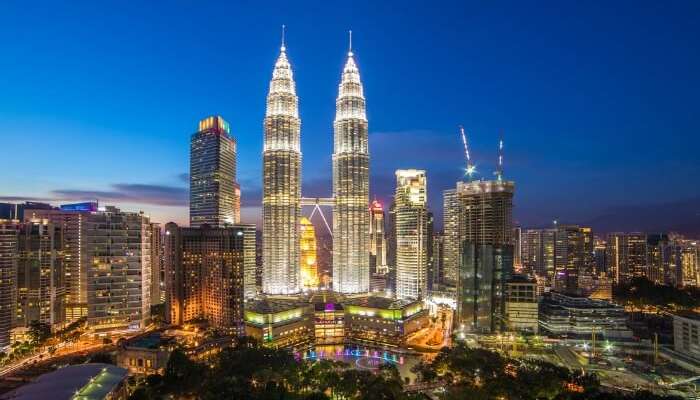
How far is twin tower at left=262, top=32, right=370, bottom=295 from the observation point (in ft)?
233

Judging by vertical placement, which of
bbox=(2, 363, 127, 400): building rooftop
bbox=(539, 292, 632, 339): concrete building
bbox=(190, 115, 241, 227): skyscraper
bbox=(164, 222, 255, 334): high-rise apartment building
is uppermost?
bbox=(190, 115, 241, 227): skyscraper

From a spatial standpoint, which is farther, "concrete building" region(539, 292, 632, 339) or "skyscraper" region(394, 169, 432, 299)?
"skyscraper" region(394, 169, 432, 299)

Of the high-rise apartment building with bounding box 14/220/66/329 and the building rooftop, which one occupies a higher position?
the high-rise apartment building with bounding box 14/220/66/329

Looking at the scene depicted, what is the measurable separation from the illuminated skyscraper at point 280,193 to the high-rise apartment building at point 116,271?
19303mm

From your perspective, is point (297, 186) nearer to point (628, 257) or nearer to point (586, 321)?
point (586, 321)

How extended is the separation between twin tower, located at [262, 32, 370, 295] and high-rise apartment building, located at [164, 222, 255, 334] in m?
13.7

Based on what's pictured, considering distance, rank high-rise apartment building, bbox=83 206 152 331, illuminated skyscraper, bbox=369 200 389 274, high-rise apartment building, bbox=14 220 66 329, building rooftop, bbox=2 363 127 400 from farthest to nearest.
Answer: illuminated skyscraper, bbox=369 200 389 274
high-rise apartment building, bbox=83 206 152 331
high-rise apartment building, bbox=14 220 66 329
building rooftop, bbox=2 363 127 400

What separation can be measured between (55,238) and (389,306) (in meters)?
46.1

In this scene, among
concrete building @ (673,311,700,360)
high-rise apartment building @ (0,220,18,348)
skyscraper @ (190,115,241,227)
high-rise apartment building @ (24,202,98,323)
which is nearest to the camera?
concrete building @ (673,311,700,360)

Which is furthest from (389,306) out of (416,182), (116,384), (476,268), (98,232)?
(98,232)

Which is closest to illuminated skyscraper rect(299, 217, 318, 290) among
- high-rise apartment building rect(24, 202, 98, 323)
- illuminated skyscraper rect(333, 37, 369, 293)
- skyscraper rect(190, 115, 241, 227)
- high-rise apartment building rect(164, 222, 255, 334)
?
skyscraper rect(190, 115, 241, 227)

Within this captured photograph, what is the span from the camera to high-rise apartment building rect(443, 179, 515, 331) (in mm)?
58125

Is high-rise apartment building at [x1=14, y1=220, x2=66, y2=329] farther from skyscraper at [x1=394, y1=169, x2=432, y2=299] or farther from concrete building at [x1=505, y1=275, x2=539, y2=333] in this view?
concrete building at [x1=505, y1=275, x2=539, y2=333]

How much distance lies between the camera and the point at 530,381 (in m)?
34.2
